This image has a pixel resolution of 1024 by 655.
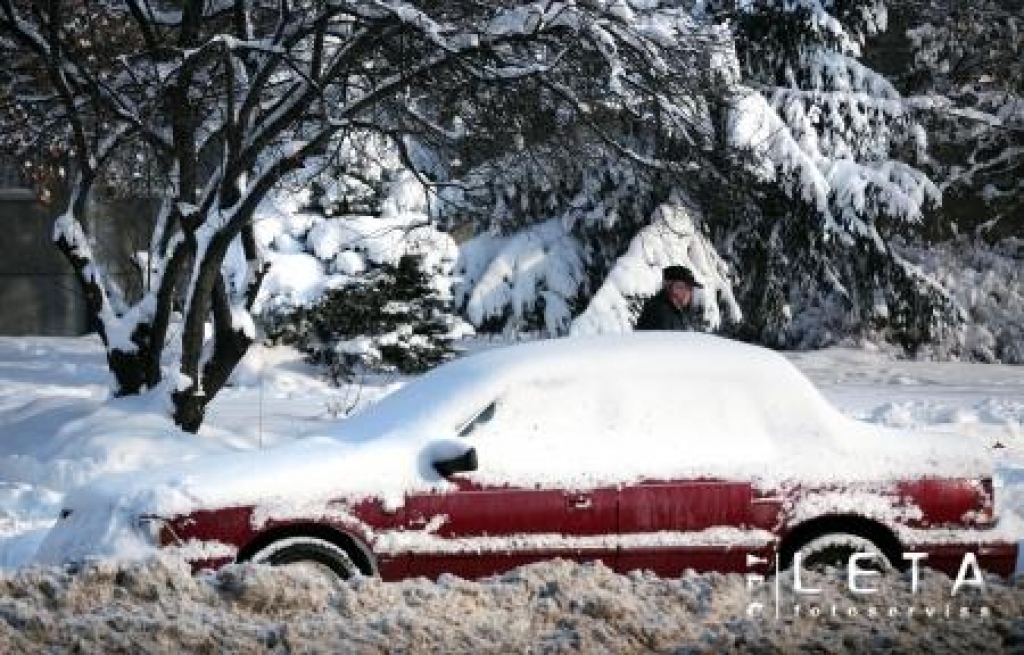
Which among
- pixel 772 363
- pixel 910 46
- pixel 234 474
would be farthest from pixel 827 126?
pixel 234 474

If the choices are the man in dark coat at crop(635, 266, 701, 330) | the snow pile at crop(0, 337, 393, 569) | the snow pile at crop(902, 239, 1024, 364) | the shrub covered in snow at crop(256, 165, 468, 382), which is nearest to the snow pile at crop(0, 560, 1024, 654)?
the snow pile at crop(0, 337, 393, 569)

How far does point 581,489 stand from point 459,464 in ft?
1.84

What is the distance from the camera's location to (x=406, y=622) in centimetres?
507

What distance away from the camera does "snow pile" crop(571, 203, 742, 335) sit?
21.1m

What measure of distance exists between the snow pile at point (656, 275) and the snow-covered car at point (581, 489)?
1351 centimetres

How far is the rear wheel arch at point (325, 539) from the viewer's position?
21.9ft

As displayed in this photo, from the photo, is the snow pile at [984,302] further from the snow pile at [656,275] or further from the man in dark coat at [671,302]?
the man in dark coat at [671,302]

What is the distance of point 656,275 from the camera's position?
21391 mm

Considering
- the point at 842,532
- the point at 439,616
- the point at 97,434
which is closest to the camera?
the point at 439,616

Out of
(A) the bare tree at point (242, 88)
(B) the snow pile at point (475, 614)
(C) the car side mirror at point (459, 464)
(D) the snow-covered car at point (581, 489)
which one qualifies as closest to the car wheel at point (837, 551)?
(D) the snow-covered car at point (581, 489)

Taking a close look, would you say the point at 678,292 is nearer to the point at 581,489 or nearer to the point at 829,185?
the point at 581,489

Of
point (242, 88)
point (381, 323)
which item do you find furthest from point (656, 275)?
point (242, 88)

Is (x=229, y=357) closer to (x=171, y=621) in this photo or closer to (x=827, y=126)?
(x=171, y=621)

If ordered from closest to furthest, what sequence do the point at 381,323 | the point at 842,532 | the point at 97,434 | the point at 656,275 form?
1. the point at 842,532
2. the point at 97,434
3. the point at 381,323
4. the point at 656,275
